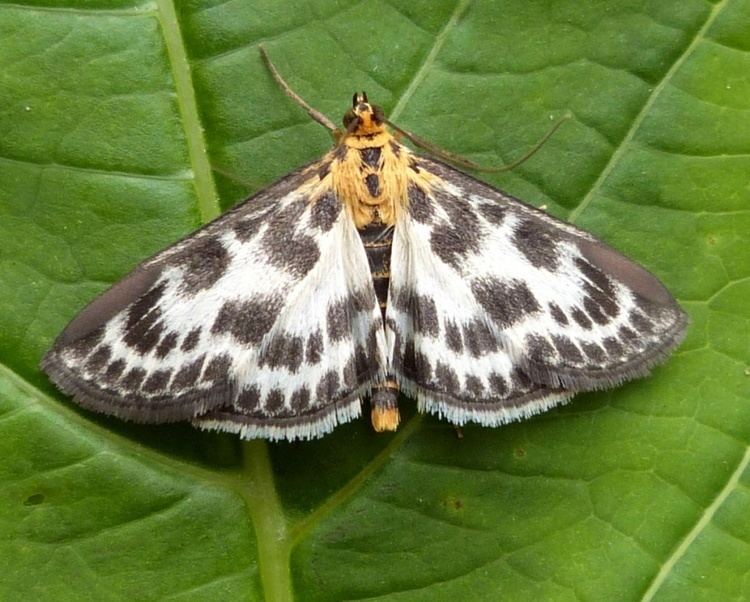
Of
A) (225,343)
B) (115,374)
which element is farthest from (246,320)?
(115,374)

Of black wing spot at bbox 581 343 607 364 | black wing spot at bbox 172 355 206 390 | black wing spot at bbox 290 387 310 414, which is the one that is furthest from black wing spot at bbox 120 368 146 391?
black wing spot at bbox 581 343 607 364

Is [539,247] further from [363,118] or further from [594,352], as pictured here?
[363,118]

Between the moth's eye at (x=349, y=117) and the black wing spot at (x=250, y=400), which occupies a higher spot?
the moth's eye at (x=349, y=117)

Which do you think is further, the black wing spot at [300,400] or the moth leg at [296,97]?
the moth leg at [296,97]

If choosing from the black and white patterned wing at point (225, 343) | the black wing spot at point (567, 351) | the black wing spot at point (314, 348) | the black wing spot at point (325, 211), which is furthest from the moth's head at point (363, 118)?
the black wing spot at point (567, 351)

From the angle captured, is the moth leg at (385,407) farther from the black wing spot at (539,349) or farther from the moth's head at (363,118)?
the moth's head at (363,118)

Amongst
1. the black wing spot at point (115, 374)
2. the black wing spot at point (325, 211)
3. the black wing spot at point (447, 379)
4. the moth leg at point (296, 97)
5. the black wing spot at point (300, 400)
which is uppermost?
the moth leg at point (296, 97)

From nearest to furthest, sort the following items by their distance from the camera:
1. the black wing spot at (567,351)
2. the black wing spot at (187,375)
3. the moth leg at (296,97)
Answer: the black wing spot at (187,375), the black wing spot at (567,351), the moth leg at (296,97)
